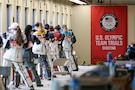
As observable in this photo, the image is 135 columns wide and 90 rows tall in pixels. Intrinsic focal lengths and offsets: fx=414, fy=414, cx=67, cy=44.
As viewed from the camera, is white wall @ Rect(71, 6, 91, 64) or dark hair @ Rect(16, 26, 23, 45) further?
white wall @ Rect(71, 6, 91, 64)

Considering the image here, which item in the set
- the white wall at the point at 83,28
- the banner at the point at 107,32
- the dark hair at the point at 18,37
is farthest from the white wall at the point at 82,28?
the dark hair at the point at 18,37

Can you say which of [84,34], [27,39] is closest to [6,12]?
[27,39]

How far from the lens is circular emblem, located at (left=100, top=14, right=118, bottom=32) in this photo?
1003 inches

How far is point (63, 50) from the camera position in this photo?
59.7 feet

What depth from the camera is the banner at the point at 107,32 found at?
25.4 meters

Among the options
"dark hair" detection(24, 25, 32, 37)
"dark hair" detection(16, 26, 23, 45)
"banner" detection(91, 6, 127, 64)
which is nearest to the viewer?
"dark hair" detection(16, 26, 23, 45)

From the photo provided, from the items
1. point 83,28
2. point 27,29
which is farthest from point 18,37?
point 83,28

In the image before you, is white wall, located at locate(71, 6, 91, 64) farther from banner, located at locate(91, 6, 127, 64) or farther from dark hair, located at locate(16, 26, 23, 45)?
dark hair, located at locate(16, 26, 23, 45)

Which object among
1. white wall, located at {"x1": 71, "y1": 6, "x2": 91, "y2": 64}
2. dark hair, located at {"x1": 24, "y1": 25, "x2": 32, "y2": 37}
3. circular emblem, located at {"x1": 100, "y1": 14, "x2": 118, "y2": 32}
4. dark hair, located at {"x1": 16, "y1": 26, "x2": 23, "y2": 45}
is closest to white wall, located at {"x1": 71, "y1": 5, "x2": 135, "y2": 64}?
white wall, located at {"x1": 71, "y1": 6, "x2": 91, "y2": 64}

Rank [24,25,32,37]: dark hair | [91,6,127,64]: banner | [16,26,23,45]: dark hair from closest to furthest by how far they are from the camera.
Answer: [16,26,23,45]: dark hair, [24,25,32,37]: dark hair, [91,6,127,64]: banner

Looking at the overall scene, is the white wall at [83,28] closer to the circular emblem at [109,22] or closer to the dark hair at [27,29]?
the circular emblem at [109,22]

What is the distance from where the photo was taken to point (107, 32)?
2545 centimetres

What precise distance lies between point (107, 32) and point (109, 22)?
25.9 inches

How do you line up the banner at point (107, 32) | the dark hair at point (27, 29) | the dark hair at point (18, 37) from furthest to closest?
the banner at point (107, 32), the dark hair at point (27, 29), the dark hair at point (18, 37)
